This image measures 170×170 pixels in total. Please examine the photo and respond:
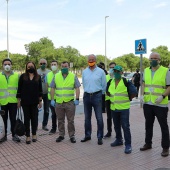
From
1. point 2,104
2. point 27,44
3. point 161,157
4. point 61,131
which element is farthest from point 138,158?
point 27,44

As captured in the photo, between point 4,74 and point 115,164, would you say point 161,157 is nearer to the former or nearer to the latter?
point 115,164

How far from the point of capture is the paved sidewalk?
443 centimetres

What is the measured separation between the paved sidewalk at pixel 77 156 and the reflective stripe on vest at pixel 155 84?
1.10m

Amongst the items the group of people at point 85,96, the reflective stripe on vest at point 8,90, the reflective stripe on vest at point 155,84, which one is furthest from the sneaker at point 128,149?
the reflective stripe on vest at point 8,90

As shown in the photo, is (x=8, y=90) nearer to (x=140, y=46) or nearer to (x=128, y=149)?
(x=128, y=149)

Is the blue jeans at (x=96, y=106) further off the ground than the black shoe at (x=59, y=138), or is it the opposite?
the blue jeans at (x=96, y=106)

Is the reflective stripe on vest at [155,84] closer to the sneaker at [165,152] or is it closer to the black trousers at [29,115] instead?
the sneaker at [165,152]

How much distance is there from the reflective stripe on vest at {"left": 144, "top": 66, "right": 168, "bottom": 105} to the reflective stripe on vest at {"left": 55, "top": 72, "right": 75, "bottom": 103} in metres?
1.74

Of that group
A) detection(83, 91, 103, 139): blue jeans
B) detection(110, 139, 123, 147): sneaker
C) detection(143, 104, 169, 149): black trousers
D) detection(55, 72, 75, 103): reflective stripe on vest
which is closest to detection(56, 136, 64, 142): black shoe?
detection(83, 91, 103, 139): blue jeans

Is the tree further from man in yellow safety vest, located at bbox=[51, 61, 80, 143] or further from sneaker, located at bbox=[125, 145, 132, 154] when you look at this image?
sneaker, located at bbox=[125, 145, 132, 154]

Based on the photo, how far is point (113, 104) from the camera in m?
5.31

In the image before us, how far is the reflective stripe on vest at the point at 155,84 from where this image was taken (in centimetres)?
486

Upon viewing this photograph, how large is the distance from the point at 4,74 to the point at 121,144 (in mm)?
3092

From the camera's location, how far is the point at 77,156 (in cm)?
495
